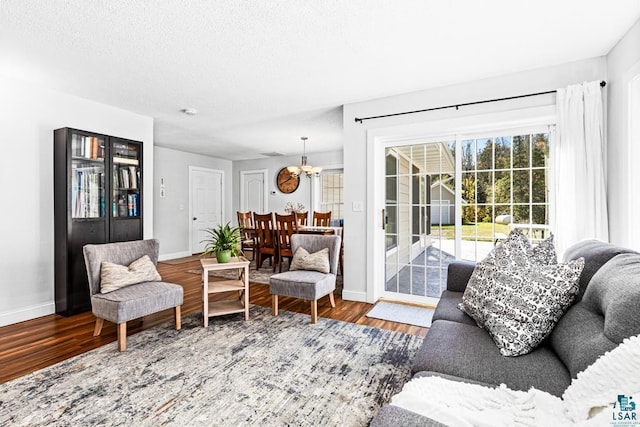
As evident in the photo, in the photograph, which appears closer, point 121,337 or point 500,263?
point 500,263

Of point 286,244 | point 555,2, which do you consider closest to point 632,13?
point 555,2

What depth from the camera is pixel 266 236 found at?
213 inches

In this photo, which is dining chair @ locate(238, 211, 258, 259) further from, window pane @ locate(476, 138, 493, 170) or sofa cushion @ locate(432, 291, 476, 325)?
sofa cushion @ locate(432, 291, 476, 325)

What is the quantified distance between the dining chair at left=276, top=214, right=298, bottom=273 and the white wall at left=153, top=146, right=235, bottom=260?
9.23 ft

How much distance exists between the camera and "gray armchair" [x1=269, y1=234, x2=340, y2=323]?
9.87 ft

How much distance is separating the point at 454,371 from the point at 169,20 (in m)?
2.67

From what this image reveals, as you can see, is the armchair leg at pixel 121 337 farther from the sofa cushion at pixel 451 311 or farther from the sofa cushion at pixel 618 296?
the sofa cushion at pixel 618 296

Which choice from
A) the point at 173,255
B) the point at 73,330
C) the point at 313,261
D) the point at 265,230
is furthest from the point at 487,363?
the point at 173,255

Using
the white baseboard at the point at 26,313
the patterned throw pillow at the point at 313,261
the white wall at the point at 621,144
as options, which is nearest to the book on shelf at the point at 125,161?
the white baseboard at the point at 26,313

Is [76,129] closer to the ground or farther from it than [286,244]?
farther from it

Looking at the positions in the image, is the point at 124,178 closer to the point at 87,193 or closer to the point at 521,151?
the point at 87,193

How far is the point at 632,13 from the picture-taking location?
211 cm

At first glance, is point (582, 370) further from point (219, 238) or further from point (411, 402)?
point (219, 238)

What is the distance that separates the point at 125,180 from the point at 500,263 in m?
4.04
